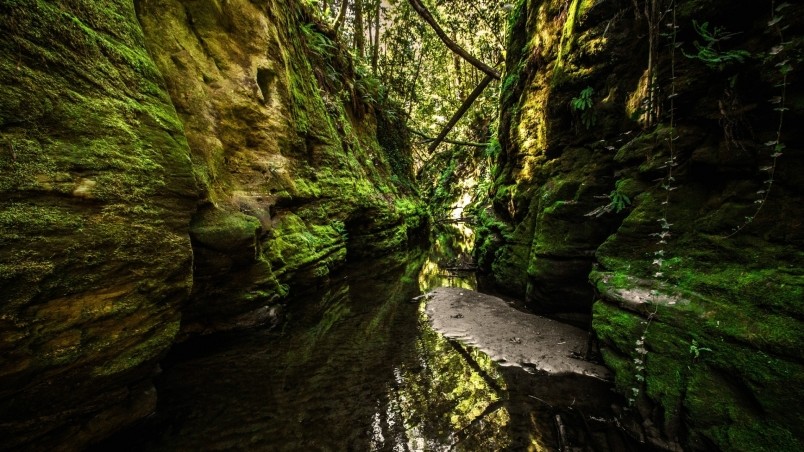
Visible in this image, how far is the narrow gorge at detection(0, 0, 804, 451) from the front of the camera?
2.02 metres

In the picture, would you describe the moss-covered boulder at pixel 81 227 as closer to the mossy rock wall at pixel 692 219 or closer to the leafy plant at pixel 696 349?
the mossy rock wall at pixel 692 219

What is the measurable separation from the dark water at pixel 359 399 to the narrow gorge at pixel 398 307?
Result: 0.09 feet

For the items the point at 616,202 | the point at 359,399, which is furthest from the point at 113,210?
the point at 616,202

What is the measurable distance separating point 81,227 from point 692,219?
5.09m

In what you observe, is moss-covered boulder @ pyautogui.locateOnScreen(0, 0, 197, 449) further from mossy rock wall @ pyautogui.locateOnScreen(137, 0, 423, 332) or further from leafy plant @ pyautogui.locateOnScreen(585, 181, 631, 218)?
leafy plant @ pyautogui.locateOnScreen(585, 181, 631, 218)

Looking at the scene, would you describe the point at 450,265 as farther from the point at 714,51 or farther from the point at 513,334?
the point at 714,51

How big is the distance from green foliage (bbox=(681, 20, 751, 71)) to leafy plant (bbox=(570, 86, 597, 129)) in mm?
1441

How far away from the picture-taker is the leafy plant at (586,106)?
14.1 ft

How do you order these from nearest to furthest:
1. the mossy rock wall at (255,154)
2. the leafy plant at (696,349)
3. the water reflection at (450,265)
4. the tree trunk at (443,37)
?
the leafy plant at (696,349)
the mossy rock wall at (255,154)
the tree trunk at (443,37)
the water reflection at (450,265)

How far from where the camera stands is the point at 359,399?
3.02 meters

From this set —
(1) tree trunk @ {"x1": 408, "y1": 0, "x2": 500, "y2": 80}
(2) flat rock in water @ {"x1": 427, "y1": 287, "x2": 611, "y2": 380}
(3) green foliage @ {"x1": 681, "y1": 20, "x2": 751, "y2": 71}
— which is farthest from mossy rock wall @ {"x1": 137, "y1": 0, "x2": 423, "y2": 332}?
(3) green foliage @ {"x1": 681, "y1": 20, "x2": 751, "y2": 71}

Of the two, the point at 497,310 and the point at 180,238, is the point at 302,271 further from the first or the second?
the point at 497,310

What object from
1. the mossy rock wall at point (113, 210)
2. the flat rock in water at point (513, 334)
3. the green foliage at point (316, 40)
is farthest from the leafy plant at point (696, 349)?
the green foliage at point (316, 40)

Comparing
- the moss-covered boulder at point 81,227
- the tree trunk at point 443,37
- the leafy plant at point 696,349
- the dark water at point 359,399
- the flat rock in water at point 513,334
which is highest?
the tree trunk at point 443,37
